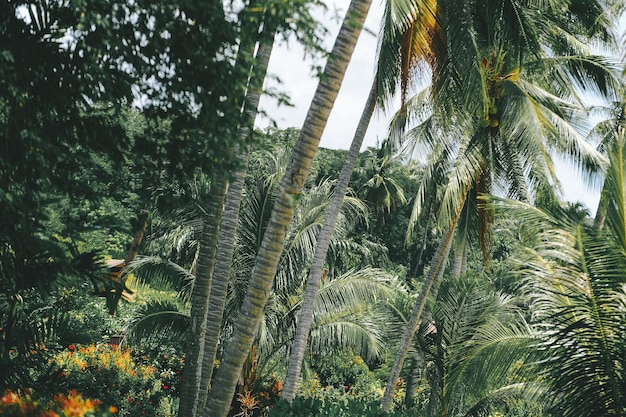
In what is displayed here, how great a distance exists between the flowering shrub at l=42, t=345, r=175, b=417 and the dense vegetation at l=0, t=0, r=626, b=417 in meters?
0.05

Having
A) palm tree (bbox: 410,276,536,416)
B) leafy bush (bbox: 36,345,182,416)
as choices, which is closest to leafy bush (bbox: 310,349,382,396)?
palm tree (bbox: 410,276,536,416)

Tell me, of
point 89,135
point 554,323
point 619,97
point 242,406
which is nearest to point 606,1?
point 619,97

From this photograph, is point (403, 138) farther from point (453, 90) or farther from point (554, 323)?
point (554, 323)

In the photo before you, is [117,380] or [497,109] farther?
[497,109]

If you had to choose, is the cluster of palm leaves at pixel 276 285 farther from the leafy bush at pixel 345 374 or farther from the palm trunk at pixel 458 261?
the leafy bush at pixel 345 374

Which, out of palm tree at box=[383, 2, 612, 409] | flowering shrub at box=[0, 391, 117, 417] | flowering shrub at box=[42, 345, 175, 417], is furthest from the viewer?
flowering shrub at box=[42, 345, 175, 417]

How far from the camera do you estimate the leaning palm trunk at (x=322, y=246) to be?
39.9 feet

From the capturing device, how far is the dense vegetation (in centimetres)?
517

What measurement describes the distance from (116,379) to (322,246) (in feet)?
14.7

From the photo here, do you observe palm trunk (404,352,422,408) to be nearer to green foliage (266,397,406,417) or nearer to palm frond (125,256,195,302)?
palm frond (125,256,195,302)

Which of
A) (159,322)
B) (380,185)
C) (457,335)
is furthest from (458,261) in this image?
(380,185)

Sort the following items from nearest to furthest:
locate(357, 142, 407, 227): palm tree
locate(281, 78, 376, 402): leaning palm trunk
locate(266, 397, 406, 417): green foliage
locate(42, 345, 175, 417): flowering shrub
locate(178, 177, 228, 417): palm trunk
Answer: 1. locate(266, 397, 406, 417): green foliage
2. locate(178, 177, 228, 417): palm trunk
3. locate(281, 78, 376, 402): leaning palm trunk
4. locate(42, 345, 175, 417): flowering shrub
5. locate(357, 142, 407, 227): palm tree

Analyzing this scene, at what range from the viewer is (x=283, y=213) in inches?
276

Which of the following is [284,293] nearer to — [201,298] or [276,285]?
[276,285]
